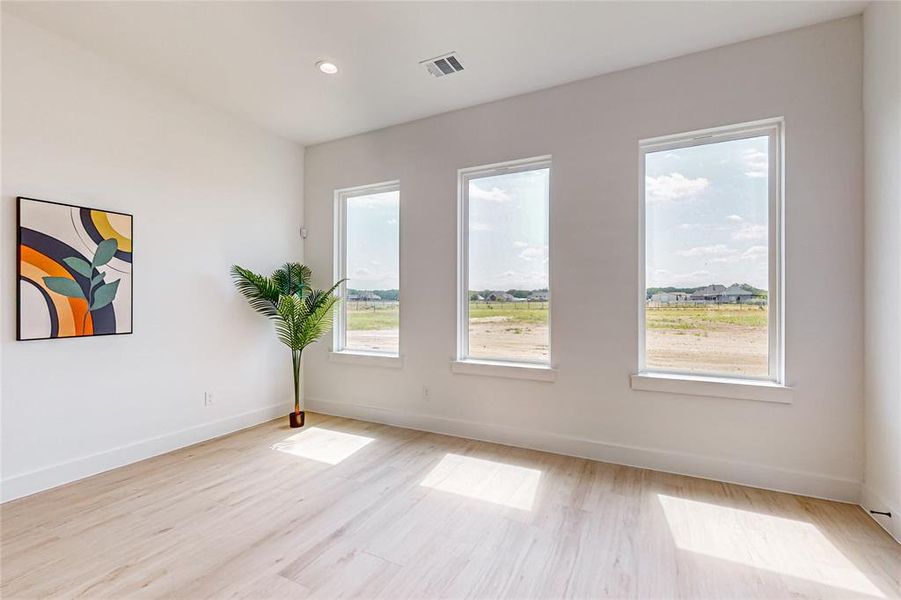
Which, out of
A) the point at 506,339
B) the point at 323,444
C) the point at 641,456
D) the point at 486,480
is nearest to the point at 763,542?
the point at 641,456

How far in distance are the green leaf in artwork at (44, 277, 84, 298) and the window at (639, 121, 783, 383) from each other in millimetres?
4053

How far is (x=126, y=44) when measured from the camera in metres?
2.83

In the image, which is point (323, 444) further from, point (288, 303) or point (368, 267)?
point (368, 267)

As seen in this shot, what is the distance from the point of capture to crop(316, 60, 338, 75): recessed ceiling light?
Result: 3004 mm

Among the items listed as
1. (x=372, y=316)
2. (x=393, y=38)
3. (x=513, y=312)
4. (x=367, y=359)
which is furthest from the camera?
(x=372, y=316)

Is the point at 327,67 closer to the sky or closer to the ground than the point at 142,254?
closer to the sky

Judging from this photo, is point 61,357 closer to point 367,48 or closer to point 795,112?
point 367,48

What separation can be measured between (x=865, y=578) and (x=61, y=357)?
4.71 m

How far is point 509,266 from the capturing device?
368cm

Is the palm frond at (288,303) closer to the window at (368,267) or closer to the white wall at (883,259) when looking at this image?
the window at (368,267)

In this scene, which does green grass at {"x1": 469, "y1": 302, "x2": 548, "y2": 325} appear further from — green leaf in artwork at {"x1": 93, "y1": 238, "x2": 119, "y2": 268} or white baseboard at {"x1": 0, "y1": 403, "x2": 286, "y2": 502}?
green leaf in artwork at {"x1": 93, "y1": 238, "x2": 119, "y2": 268}

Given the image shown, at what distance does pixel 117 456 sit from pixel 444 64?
3.82 meters

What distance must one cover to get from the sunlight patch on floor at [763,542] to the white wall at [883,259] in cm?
47

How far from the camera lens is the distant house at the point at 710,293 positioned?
2.93 m
